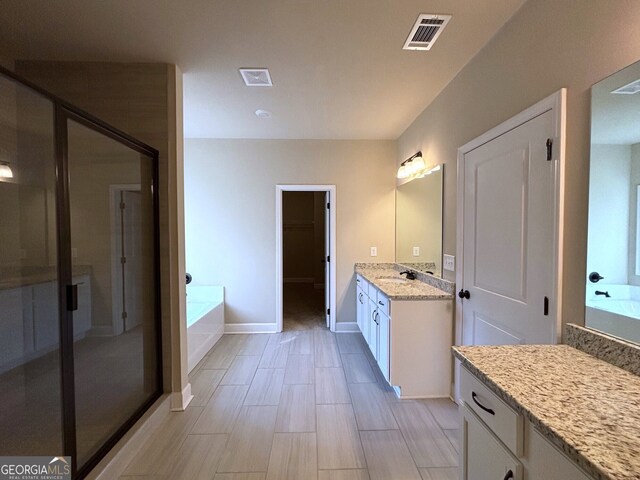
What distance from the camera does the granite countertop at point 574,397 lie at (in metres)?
0.69

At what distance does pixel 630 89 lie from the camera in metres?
1.10

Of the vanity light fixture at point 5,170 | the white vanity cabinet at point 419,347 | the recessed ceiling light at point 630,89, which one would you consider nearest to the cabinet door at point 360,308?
the white vanity cabinet at point 419,347

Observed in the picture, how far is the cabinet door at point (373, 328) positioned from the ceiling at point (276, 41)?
2.06 meters

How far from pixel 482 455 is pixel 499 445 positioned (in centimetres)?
15

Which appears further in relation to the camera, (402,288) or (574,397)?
(402,288)

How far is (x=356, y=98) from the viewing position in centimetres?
281

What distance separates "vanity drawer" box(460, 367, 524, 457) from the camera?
92 centimetres

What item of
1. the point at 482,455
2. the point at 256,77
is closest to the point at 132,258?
the point at 256,77

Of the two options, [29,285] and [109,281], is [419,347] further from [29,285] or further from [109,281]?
[29,285]

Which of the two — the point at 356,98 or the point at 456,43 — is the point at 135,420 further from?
the point at 456,43

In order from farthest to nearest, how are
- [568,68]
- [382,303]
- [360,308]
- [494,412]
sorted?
1. [360,308]
2. [382,303]
3. [568,68]
4. [494,412]

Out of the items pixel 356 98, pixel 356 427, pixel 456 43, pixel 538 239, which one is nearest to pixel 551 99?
pixel 538 239

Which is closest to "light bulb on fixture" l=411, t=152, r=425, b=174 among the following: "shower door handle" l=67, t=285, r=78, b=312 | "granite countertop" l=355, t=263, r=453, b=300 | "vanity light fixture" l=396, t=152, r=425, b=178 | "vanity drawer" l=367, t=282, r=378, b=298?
"vanity light fixture" l=396, t=152, r=425, b=178

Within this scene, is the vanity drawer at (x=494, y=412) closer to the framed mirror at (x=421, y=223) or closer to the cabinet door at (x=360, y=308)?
the framed mirror at (x=421, y=223)
